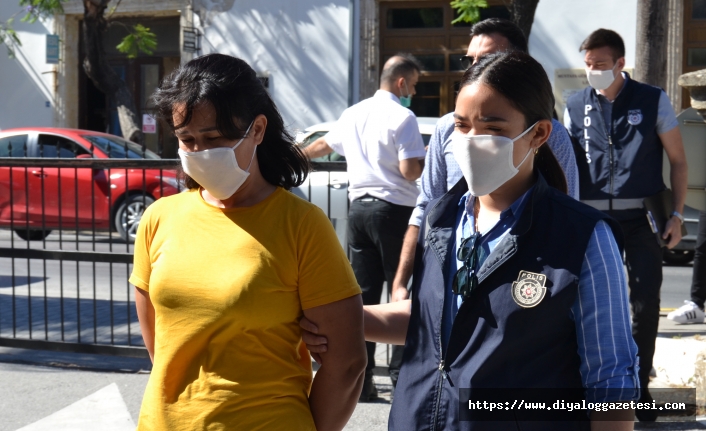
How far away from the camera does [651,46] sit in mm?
7324

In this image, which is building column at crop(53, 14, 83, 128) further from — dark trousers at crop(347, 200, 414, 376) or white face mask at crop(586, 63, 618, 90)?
white face mask at crop(586, 63, 618, 90)

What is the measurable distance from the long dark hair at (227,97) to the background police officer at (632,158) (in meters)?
2.61

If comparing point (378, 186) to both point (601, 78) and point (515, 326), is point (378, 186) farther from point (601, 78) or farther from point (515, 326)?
point (515, 326)

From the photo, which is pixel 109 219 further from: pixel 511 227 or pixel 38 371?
pixel 511 227

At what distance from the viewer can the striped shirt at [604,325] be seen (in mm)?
1759

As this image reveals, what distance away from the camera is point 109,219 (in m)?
6.02

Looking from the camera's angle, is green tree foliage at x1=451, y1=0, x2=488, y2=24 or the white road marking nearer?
the white road marking

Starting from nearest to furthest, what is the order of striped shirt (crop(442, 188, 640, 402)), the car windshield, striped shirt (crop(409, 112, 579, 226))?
striped shirt (crop(442, 188, 640, 402)) < striped shirt (crop(409, 112, 579, 226)) < the car windshield

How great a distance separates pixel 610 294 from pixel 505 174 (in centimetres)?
37

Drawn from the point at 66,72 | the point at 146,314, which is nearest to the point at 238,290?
the point at 146,314

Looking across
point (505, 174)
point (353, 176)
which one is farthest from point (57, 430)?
point (505, 174)

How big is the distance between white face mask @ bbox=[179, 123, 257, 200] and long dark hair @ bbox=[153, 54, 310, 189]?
0.18 feet

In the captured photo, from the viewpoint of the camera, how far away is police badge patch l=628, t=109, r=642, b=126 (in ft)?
14.9

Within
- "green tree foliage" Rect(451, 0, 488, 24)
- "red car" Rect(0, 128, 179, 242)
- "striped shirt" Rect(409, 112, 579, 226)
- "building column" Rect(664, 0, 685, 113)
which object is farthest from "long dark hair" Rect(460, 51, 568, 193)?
"building column" Rect(664, 0, 685, 113)
